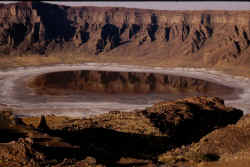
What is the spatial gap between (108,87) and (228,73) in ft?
127

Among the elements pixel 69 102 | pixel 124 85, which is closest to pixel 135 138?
pixel 69 102

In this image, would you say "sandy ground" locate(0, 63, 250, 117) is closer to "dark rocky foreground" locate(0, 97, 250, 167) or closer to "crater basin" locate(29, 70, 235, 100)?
"crater basin" locate(29, 70, 235, 100)

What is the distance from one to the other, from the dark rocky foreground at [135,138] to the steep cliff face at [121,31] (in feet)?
238

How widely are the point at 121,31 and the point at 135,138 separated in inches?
5080

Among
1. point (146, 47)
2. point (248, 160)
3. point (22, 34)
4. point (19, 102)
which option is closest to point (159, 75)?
point (19, 102)

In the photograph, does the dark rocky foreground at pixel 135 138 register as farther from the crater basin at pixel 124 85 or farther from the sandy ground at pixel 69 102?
the crater basin at pixel 124 85

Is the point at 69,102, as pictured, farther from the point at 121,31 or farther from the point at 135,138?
the point at 121,31

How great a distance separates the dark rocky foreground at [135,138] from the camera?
13.8m

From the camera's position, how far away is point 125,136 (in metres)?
23.2

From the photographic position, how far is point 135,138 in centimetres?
2323

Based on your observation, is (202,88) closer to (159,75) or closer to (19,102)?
(159,75)

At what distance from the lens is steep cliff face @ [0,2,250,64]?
382 feet

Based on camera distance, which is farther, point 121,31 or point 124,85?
point 121,31

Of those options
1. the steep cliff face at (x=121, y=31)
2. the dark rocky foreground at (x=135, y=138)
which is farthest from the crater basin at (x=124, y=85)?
the steep cliff face at (x=121, y=31)
